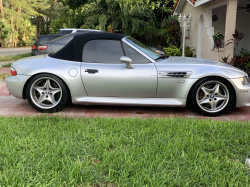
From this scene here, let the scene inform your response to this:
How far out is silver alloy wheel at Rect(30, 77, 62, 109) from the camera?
186 inches

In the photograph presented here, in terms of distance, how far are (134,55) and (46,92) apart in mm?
1678

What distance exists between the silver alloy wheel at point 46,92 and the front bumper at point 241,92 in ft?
9.72

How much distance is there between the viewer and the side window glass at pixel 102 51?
4.70 meters

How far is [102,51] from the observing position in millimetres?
4758

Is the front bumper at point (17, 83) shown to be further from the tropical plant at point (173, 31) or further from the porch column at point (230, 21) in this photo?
the tropical plant at point (173, 31)

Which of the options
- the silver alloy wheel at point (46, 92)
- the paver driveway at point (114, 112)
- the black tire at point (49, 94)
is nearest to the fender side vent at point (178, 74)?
the paver driveway at point (114, 112)

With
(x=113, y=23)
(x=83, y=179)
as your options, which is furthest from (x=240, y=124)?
(x=113, y=23)

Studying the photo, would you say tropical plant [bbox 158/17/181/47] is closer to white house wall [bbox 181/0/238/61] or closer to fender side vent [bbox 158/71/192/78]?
white house wall [bbox 181/0/238/61]

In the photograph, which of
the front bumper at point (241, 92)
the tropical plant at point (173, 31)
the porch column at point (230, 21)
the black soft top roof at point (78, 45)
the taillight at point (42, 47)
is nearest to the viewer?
the front bumper at point (241, 92)

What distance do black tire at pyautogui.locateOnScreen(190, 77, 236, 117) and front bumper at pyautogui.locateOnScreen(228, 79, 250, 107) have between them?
0.20 ft

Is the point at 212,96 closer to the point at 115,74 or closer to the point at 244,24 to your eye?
the point at 115,74

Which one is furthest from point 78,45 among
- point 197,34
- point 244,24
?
point 244,24

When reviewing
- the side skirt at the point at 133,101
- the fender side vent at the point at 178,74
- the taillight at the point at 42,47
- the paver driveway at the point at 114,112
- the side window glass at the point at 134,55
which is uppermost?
the taillight at the point at 42,47

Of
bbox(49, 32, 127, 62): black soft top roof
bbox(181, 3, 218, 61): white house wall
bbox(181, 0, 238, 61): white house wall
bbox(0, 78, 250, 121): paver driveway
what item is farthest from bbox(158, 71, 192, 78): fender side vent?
bbox(181, 3, 218, 61): white house wall
